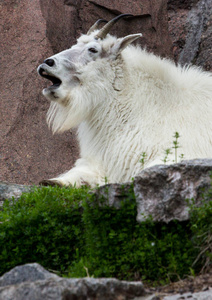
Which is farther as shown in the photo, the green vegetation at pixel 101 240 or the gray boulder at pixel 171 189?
the gray boulder at pixel 171 189

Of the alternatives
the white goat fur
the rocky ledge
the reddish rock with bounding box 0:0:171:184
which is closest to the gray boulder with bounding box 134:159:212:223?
the rocky ledge

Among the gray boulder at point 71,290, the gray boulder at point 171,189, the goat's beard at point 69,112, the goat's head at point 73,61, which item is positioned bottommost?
the gray boulder at point 71,290

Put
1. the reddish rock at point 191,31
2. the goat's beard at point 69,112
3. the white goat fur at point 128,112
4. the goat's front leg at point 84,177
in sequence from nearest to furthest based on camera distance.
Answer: the goat's front leg at point 84,177, the white goat fur at point 128,112, the goat's beard at point 69,112, the reddish rock at point 191,31

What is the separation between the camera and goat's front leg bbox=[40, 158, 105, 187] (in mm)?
6418

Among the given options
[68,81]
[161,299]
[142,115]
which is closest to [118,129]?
[142,115]

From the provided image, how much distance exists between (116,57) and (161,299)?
4605mm

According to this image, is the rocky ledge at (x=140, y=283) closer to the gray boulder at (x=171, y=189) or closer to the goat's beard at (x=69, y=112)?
the gray boulder at (x=171, y=189)

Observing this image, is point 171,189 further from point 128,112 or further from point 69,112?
point 69,112

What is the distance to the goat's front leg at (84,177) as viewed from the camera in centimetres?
642

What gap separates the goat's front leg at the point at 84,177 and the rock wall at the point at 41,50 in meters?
1.97

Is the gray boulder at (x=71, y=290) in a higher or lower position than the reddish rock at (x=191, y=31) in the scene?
lower

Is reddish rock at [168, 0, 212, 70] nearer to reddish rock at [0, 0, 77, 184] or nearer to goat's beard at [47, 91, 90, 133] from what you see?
reddish rock at [0, 0, 77, 184]

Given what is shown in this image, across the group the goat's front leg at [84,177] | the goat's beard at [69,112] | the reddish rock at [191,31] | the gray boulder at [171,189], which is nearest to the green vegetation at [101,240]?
the gray boulder at [171,189]

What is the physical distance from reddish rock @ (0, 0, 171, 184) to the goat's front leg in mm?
1965
